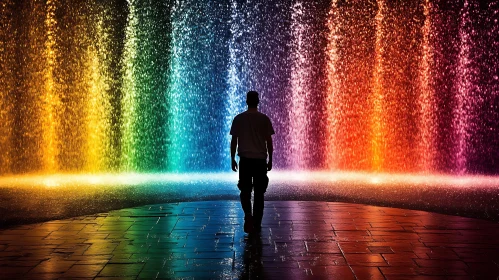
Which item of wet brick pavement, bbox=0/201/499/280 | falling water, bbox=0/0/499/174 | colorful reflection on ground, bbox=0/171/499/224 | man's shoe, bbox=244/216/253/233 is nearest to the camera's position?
wet brick pavement, bbox=0/201/499/280

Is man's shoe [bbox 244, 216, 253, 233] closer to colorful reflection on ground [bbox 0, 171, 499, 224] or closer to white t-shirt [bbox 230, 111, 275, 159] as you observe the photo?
white t-shirt [bbox 230, 111, 275, 159]

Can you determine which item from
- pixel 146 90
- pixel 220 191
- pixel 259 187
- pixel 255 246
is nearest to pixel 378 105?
pixel 146 90

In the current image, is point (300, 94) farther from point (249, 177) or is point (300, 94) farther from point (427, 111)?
point (249, 177)

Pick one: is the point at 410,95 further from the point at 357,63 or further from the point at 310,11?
the point at 310,11

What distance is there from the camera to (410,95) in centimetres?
1848

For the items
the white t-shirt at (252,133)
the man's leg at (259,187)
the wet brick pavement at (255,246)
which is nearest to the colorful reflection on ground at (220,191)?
the wet brick pavement at (255,246)

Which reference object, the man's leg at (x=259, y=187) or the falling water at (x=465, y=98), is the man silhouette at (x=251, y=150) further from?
the falling water at (x=465, y=98)

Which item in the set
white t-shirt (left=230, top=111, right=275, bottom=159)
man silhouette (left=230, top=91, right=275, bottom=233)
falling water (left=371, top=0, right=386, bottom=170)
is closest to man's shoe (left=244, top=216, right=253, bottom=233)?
man silhouette (left=230, top=91, right=275, bottom=233)

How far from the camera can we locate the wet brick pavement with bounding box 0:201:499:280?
592cm

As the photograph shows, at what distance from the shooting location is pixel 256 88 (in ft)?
61.9

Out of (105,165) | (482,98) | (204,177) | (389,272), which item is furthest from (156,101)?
(389,272)

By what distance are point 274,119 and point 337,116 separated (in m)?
1.54

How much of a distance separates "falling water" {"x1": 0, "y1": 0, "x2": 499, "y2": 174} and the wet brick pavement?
915 centimetres

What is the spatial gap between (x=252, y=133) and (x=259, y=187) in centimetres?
56
